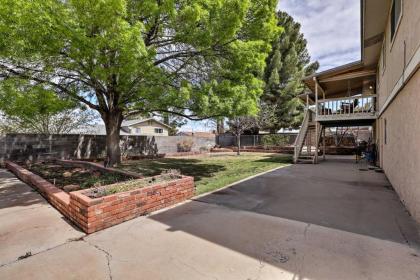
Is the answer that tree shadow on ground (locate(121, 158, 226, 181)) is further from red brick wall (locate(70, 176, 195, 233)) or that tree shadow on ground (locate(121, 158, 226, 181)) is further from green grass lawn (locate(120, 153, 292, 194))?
red brick wall (locate(70, 176, 195, 233))

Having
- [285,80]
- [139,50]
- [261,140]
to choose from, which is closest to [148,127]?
[261,140]

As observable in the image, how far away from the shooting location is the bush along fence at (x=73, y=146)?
1095 cm

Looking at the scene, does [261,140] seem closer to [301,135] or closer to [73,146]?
[301,135]

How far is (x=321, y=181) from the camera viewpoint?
748 cm

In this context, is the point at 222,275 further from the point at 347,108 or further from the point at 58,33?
the point at 347,108

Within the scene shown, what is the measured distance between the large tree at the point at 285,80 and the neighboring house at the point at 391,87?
372 inches

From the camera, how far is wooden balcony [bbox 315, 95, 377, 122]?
11.1 m

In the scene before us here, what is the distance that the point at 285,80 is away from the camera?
25.2m

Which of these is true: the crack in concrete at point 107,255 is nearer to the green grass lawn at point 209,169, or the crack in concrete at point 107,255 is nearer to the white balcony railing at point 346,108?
the green grass lawn at point 209,169

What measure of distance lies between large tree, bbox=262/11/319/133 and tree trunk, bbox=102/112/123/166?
58.2 feet

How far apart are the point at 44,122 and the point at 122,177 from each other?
13140 millimetres

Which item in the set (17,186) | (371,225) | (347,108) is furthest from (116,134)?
(347,108)

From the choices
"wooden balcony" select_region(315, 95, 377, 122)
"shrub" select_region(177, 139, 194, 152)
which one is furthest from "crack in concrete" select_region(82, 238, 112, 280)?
"shrub" select_region(177, 139, 194, 152)

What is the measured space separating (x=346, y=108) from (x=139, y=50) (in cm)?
1128
